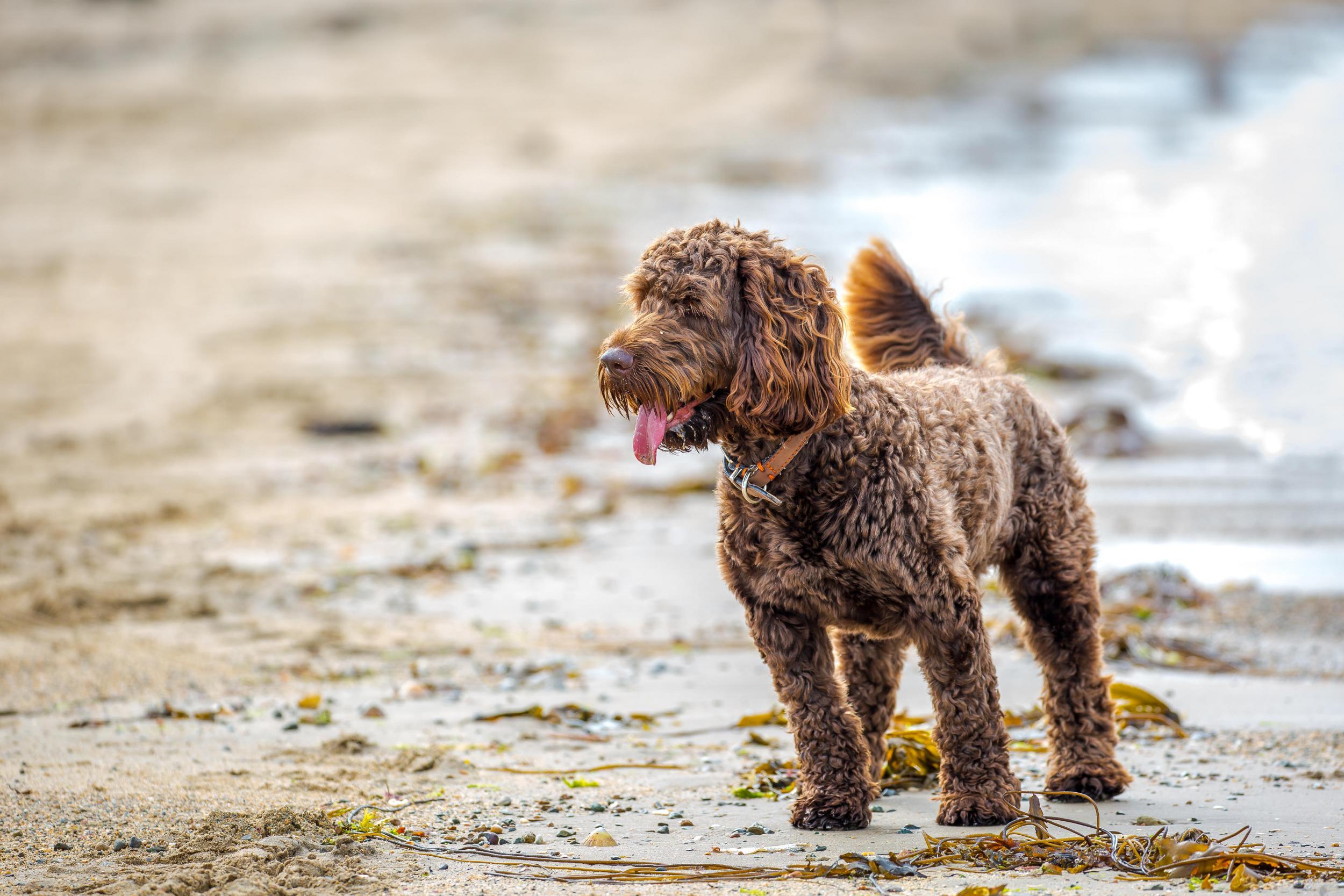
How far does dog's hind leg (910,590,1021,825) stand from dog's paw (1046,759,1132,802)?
1.63 ft

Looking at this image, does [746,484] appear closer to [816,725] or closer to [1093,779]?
[816,725]

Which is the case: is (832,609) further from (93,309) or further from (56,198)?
(56,198)

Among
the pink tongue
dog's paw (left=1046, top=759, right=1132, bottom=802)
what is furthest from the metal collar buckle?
dog's paw (left=1046, top=759, right=1132, bottom=802)

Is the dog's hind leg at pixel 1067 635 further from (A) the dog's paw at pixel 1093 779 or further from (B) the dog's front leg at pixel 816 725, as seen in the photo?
(B) the dog's front leg at pixel 816 725

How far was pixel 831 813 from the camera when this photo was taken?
4840 millimetres

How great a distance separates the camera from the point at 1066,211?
2800cm

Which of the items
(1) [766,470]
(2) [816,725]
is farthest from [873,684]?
(1) [766,470]

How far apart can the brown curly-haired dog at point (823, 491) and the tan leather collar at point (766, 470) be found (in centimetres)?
3

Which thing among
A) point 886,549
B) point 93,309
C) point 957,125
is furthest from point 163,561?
point 957,125

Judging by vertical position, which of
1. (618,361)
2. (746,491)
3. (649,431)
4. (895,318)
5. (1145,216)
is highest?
(1145,216)

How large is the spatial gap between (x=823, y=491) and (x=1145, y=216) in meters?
21.2

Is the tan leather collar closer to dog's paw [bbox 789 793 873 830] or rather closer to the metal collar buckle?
the metal collar buckle

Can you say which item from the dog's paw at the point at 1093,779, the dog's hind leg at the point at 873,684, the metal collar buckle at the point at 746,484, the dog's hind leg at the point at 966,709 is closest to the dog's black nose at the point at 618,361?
the metal collar buckle at the point at 746,484

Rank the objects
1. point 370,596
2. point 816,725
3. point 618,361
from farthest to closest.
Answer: point 370,596 → point 816,725 → point 618,361
